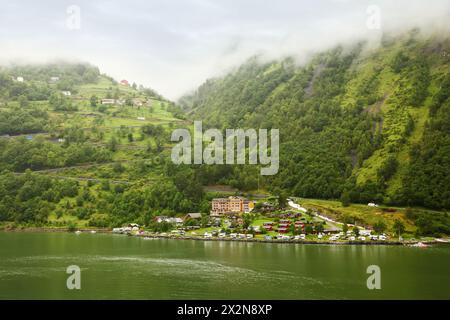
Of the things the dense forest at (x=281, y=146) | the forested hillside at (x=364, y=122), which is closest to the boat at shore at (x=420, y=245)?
the dense forest at (x=281, y=146)

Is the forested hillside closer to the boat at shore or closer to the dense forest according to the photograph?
the dense forest

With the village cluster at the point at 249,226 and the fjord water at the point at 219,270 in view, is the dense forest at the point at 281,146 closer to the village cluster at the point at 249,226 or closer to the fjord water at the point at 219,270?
the village cluster at the point at 249,226

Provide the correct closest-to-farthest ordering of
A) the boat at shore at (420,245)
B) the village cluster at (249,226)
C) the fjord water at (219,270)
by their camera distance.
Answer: the fjord water at (219,270)
the boat at shore at (420,245)
the village cluster at (249,226)

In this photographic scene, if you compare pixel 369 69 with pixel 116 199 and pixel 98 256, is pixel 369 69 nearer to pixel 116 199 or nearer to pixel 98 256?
pixel 116 199

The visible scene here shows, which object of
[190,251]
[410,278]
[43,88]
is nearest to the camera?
[410,278]
